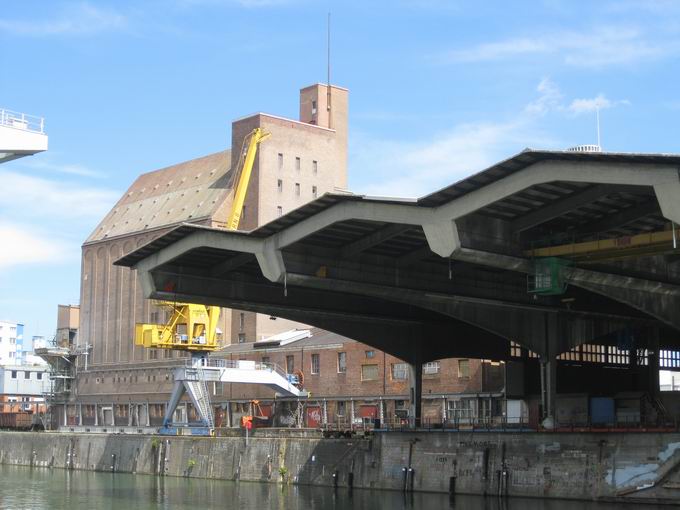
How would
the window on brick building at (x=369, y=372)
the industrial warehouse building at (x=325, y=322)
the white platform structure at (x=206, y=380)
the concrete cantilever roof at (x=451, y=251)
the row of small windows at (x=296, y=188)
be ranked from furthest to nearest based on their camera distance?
1. the row of small windows at (x=296, y=188)
2. the window on brick building at (x=369, y=372)
3. the white platform structure at (x=206, y=380)
4. the industrial warehouse building at (x=325, y=322)
5. the concrete cantilever roof at (x=451, y=251)

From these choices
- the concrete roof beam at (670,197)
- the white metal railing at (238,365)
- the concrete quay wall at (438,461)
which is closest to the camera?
the concrete roof beam at (670,197)

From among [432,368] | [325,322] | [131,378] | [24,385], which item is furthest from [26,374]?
[325,322]

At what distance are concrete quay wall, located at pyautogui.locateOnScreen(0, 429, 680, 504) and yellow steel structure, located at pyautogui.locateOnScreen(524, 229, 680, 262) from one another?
833cm

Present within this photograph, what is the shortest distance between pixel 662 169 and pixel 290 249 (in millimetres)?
17081

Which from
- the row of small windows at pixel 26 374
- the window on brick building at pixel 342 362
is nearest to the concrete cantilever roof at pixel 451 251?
the window on brick building at pixel 342 362

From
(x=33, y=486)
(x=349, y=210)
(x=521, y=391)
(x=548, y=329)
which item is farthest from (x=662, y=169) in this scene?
(x=33, y=486)

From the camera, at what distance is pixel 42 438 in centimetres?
8300

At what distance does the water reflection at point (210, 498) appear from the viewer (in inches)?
1887

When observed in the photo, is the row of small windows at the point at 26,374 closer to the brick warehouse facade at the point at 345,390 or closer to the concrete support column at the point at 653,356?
the brick warehouse facade at the point at 345,390

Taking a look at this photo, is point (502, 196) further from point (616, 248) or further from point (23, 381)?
point (23, 381)

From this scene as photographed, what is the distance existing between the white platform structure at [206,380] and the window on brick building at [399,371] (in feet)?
29.6

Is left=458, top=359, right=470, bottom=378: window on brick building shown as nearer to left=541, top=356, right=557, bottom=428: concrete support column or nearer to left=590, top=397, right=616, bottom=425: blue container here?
left=590, top=397, right=616, bottom=425: blue container

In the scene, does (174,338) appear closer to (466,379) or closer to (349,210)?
(466,379)

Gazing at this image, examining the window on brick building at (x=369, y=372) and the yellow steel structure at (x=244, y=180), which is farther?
the yellow steel structure at (x=244, y=180)
